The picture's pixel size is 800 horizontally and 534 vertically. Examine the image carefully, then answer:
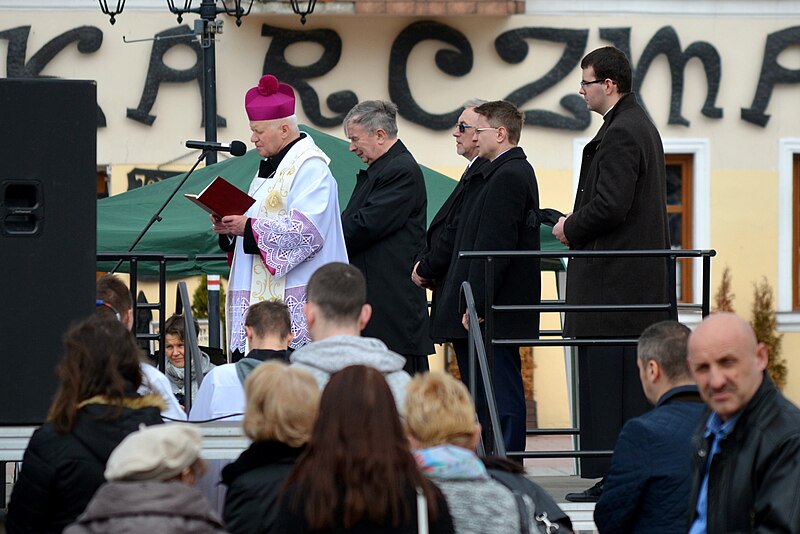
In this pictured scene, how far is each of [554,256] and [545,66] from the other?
10.2 meters

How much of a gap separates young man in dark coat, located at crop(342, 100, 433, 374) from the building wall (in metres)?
8.50

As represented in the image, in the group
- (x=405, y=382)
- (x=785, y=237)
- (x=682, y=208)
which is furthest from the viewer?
(x=682, y=208)

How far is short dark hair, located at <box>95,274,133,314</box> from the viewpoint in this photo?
648 cm

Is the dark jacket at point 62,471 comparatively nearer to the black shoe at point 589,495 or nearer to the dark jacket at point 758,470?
the dark jacket at point 758,470

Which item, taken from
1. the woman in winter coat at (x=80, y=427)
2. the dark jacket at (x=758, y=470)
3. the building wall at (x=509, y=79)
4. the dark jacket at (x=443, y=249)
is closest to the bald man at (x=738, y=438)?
the dark jacket at (x=758, y=470)

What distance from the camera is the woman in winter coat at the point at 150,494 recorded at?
363 cm

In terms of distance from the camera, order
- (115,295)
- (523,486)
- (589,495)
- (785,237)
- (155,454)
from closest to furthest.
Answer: (155,454), (523,486), (589,495), (115,295), (785,237)

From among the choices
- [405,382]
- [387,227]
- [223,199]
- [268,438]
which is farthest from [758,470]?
[387,227]

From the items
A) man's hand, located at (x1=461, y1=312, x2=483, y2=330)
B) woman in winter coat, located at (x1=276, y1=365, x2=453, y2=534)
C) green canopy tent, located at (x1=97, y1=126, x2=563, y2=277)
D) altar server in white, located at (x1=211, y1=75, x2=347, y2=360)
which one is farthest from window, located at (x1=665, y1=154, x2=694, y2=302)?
woman in winter coat, located at (x1=276, y1=365, x2=453, y2=534)

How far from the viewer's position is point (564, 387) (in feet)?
53.5

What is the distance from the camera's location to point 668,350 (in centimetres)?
493

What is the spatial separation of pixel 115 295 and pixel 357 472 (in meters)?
3.06

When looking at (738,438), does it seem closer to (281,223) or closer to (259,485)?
(259,485)

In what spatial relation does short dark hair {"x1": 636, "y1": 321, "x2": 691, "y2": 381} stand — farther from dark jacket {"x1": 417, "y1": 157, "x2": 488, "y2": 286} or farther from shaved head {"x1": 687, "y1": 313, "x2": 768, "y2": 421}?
dark jacket {"x1": 417, "y1": 157, "x2": 488, "y2": 286}
